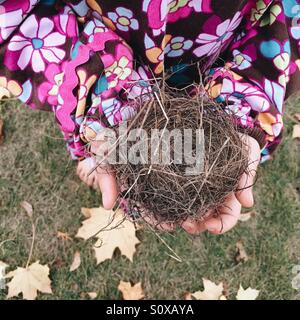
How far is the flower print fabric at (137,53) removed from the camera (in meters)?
0.94

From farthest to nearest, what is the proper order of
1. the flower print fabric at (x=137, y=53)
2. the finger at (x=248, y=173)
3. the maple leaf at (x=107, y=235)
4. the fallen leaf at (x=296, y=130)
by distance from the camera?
the fallen leaf at (x=296, y=130) → the maple leaf at (x=107, y=235) → the finger at (x=248, y=173) → the flower print fabric at (x=137, y=53)

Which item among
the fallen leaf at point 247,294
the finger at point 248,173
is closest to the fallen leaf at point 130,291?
the fallen leaf at point 247,294

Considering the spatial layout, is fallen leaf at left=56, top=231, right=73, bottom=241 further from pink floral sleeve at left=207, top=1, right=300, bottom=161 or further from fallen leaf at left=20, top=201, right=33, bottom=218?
pink floral sleeve at left=207, top=1, right=300, bottom=161

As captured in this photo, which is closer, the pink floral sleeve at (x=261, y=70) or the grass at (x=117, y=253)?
the pink floral sleeve at (x=261, y=70)

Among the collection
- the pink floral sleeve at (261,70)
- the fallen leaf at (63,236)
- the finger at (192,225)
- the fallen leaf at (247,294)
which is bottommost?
the fallen leaf at (247,294)

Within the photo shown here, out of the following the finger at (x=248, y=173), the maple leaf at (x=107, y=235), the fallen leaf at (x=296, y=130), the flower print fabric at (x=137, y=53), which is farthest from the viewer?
the fallen leaf at (x=296, y=130)

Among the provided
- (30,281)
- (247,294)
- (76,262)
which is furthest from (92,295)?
(247,294)

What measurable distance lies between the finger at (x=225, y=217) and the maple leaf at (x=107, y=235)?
0.63 metres

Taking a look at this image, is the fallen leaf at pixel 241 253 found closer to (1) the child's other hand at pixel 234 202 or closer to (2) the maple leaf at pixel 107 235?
(2) the maple leaf at pixel 107 235

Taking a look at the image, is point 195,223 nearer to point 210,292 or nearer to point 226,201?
point 226,201

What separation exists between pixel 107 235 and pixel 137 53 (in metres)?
0.91

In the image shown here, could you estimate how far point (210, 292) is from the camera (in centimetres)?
178
